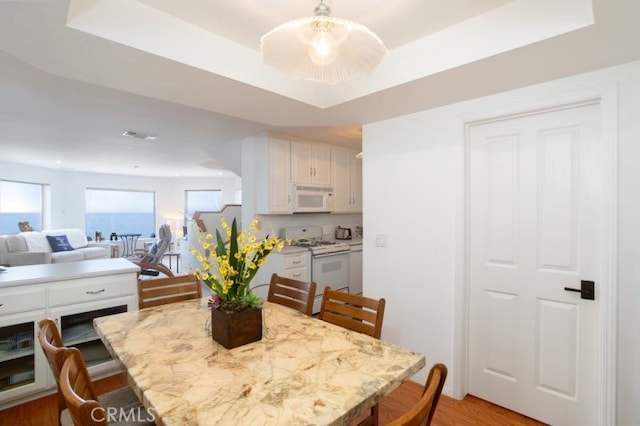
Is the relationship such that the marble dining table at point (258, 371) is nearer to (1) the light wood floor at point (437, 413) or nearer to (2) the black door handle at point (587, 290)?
(1) the light wood floor at point (437, 413)

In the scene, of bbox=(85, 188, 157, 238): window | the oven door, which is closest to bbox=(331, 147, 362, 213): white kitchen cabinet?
the oven door

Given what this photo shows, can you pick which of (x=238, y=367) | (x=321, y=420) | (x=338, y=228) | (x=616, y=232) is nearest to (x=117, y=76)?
(x=238, y=367)

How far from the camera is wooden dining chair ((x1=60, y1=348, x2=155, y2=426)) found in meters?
0.78

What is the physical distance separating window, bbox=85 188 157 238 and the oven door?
7606mm

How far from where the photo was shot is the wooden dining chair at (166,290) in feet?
6.76

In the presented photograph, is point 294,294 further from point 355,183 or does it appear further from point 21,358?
point 355,183

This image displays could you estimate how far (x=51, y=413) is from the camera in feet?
6.93

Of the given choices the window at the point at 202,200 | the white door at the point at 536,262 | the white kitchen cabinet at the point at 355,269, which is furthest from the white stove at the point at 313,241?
the window at the point at 202,200

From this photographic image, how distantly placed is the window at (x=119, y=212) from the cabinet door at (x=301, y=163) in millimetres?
7304

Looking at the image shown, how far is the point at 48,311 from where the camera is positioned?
222cm

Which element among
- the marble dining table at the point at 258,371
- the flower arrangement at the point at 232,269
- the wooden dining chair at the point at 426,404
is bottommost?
the marble dining table at the point at 258,371

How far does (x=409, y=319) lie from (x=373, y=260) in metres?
0.58

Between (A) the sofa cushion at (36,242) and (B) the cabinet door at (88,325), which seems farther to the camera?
(A) the sofa cushion at (36,242)

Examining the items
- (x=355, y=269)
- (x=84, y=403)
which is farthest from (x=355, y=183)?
(x=84, y=403)
